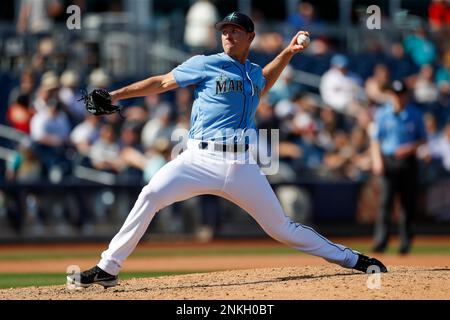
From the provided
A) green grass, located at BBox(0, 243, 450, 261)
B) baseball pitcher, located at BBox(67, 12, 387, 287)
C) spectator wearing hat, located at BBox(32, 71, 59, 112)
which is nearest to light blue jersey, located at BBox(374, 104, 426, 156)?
green grass, located at BBox(0, 243, 450, 261)

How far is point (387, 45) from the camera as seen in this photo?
20.3m

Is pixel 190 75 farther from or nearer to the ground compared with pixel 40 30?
nearer to the ground

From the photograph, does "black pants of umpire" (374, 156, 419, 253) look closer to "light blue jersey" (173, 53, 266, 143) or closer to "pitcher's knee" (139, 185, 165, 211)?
"light blue jersey" (173, 53, 266, 143)

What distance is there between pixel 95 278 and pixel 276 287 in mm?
1353

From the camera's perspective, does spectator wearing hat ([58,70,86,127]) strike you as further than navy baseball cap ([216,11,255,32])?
Yes

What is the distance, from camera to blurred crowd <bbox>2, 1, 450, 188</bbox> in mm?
16297

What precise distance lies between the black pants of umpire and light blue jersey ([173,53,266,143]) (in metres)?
6.02

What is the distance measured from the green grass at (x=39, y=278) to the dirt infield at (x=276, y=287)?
193 cm
